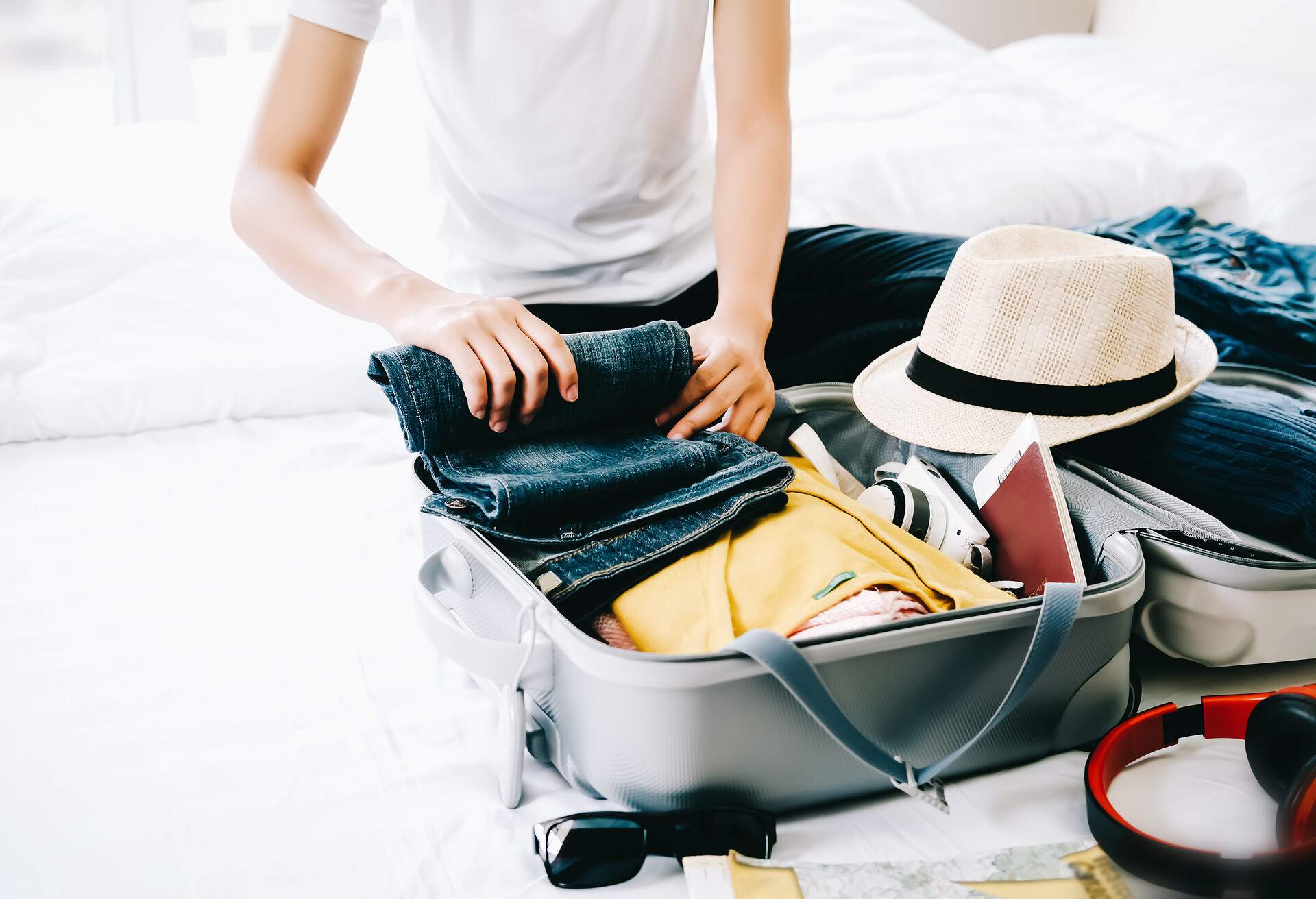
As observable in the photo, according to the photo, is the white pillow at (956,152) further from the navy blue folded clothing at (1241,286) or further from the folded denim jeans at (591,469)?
the folded denim jeans at (591,469)

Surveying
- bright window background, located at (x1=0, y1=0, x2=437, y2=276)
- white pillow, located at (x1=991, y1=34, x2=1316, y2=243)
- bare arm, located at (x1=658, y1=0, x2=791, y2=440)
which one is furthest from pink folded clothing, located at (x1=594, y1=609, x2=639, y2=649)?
white pillow, located at (x1=991, y1=34, x2=1316, y2=243)

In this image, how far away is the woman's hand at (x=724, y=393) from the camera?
0.77 metres

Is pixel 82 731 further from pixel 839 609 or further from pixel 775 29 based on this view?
pixel 775 29

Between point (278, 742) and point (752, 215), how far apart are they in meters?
0.63

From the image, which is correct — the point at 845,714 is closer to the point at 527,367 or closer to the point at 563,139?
the point at 527,367

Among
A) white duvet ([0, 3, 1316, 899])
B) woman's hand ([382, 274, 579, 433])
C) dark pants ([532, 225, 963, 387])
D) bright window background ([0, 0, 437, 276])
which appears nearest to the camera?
white duvet ([0, 3, 1316, 899])

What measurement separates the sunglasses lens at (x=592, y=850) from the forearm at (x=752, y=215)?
505 millimetres

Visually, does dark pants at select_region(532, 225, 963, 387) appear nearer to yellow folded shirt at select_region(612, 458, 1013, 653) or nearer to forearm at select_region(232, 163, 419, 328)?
forearm at select_region(232, 163, 419, 328)

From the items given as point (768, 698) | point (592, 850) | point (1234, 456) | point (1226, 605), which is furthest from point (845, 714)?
point (1234, 456)

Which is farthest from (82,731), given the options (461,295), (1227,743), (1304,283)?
(1304,283)

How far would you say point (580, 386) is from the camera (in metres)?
0.71

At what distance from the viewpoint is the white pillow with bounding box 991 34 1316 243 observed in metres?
1.49

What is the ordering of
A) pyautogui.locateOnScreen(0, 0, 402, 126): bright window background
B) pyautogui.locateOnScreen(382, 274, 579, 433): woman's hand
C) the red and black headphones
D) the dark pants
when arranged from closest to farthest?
the red and black headphones
pyautogui.locateOnScreen(382, 274, 579, 433): woman's hand
the dark pants
pyautogui.locateOnScreen(0, 0, 402, 126): bright window background

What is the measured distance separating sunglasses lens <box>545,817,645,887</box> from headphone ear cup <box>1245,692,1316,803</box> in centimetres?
34
